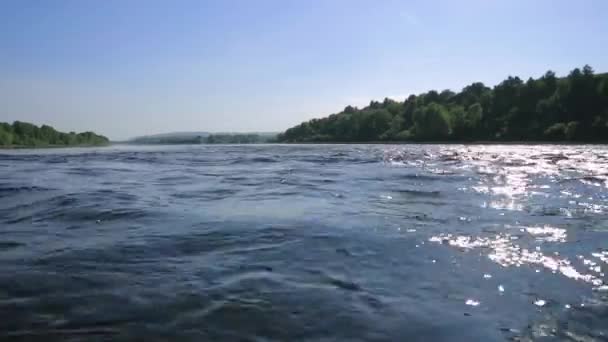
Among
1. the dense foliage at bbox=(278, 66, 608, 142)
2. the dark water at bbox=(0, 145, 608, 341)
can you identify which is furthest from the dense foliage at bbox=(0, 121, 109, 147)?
the dark water at bbox=(0, 145, 608, 341)

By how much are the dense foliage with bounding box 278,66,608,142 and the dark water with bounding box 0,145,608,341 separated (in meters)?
80.9

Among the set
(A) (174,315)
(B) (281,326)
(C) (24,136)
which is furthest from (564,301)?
(C) (24,136)

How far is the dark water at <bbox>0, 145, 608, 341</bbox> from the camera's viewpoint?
4.52m

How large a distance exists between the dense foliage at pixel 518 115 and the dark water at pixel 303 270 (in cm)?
8091

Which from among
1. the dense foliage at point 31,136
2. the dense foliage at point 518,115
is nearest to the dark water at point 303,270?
the dense foliage at point 518,115

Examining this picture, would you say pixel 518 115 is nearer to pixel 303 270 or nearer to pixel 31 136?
pixel 303 270

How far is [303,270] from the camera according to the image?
643 centimetres

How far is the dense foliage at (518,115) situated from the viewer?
9175cm

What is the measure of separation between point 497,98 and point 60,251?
136 meters

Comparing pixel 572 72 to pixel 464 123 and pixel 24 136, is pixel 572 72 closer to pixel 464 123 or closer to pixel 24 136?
pixel 464 123

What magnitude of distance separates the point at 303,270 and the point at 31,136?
17544 cm

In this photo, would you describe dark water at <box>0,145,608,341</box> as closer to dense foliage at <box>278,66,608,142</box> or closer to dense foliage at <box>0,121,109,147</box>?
dense foliage at <box>278,66,608,142</box>

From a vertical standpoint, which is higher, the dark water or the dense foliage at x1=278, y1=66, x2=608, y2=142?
the dense foliage at x1=278, y1=66, x2=608, y2=142

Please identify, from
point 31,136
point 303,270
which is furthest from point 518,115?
point 31,136
